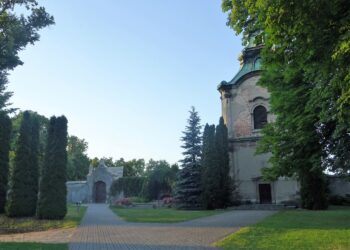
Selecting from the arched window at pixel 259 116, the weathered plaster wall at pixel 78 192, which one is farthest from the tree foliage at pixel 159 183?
the arched window at pixel 259 116

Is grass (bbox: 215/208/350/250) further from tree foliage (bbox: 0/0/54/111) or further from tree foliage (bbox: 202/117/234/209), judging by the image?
tree foliage (bbox: 202/117/234/209)

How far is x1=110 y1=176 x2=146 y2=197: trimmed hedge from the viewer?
46.4 metres

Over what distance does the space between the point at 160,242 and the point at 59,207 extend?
10742 millimetres

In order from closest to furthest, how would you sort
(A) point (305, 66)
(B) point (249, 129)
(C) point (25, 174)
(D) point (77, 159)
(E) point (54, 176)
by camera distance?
1. (A) point (305, 66)
2. (E) point (54, 176)
3. (C) point (25, 174)
4. (B) point (249, 129)
5. (D) point (77, 159)

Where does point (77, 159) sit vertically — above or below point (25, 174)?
above

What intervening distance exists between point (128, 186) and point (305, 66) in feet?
130

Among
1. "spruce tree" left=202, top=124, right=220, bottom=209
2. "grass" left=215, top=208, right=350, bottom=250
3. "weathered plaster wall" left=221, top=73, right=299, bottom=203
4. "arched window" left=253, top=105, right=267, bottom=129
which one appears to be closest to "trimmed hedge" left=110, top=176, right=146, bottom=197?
"weathered plaster wall" left=221, top=73, right=299, bottom=203

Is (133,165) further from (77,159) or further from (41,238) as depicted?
(41,238)

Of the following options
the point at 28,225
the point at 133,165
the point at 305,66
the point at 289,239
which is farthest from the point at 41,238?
the point at 133,165

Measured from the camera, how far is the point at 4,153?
24906 millimetres

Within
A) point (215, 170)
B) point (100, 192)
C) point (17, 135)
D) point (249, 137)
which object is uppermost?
point (249, 137)

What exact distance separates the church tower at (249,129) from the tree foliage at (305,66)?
16301mm

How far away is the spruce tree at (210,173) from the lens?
1177 inches

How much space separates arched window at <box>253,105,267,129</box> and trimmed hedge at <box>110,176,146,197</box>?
55.0 ft
